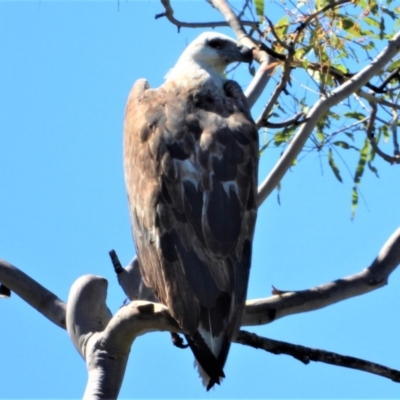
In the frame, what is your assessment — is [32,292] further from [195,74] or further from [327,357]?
[195,74]

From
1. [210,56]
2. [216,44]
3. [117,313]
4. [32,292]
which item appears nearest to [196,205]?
[117,313]

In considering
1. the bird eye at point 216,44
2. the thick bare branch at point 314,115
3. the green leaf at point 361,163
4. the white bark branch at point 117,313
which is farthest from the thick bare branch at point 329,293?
the bird eye at point 216,44

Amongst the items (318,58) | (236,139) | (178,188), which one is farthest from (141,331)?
(318,58)

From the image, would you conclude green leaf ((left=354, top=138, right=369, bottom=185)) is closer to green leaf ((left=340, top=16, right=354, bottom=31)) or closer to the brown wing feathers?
green leaf ((left=340, top=16, right=354, bottom=31))

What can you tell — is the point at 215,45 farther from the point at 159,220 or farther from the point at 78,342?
the point at 78,342

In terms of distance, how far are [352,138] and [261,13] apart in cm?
128

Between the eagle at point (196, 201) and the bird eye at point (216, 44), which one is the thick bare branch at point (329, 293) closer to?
the eagle at point (196, 201)

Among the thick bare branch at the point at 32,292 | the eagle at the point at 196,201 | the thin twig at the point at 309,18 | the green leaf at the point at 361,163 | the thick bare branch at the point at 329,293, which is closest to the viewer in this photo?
the eagle at the point at 196,201

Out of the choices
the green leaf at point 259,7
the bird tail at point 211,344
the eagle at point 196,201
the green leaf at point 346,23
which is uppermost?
Result: the green leaf at point 346,23

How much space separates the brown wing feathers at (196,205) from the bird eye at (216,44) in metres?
0.78

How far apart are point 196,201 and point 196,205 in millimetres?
31

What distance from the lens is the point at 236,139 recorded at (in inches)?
241

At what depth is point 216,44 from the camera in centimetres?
739

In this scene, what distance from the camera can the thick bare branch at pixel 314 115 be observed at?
6250 millimetres
